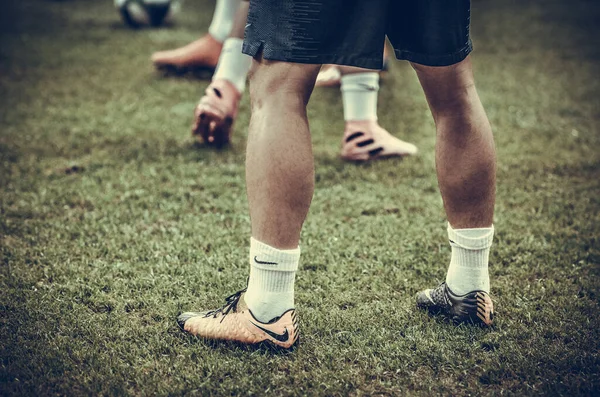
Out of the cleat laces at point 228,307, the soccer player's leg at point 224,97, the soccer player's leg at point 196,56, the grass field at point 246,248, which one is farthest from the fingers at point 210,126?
the cleat laces at point 228,307

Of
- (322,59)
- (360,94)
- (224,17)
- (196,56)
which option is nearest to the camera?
(322,59)

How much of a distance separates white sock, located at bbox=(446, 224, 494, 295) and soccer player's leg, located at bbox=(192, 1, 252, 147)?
1562mm

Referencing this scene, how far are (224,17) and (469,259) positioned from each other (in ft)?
8.87

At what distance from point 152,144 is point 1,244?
3.58 ft

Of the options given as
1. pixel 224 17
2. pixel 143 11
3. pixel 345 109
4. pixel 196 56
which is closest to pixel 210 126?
pixel 345 109

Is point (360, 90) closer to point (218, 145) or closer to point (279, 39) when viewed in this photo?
point (218, 145)

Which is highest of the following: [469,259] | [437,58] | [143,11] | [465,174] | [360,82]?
[437,58]

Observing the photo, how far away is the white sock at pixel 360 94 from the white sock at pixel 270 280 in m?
1.65

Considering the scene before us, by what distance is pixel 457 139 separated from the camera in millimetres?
1506

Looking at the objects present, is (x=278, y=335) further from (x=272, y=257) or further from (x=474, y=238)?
(x=474, y=238)

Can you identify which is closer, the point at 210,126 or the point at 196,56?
the point at 210,126

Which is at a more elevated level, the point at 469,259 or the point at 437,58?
the point at 437,58

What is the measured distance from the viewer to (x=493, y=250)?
6.76 ft

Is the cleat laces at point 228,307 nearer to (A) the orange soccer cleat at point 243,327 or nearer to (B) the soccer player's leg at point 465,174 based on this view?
(A) the orange soccer cleat at point 243,327
